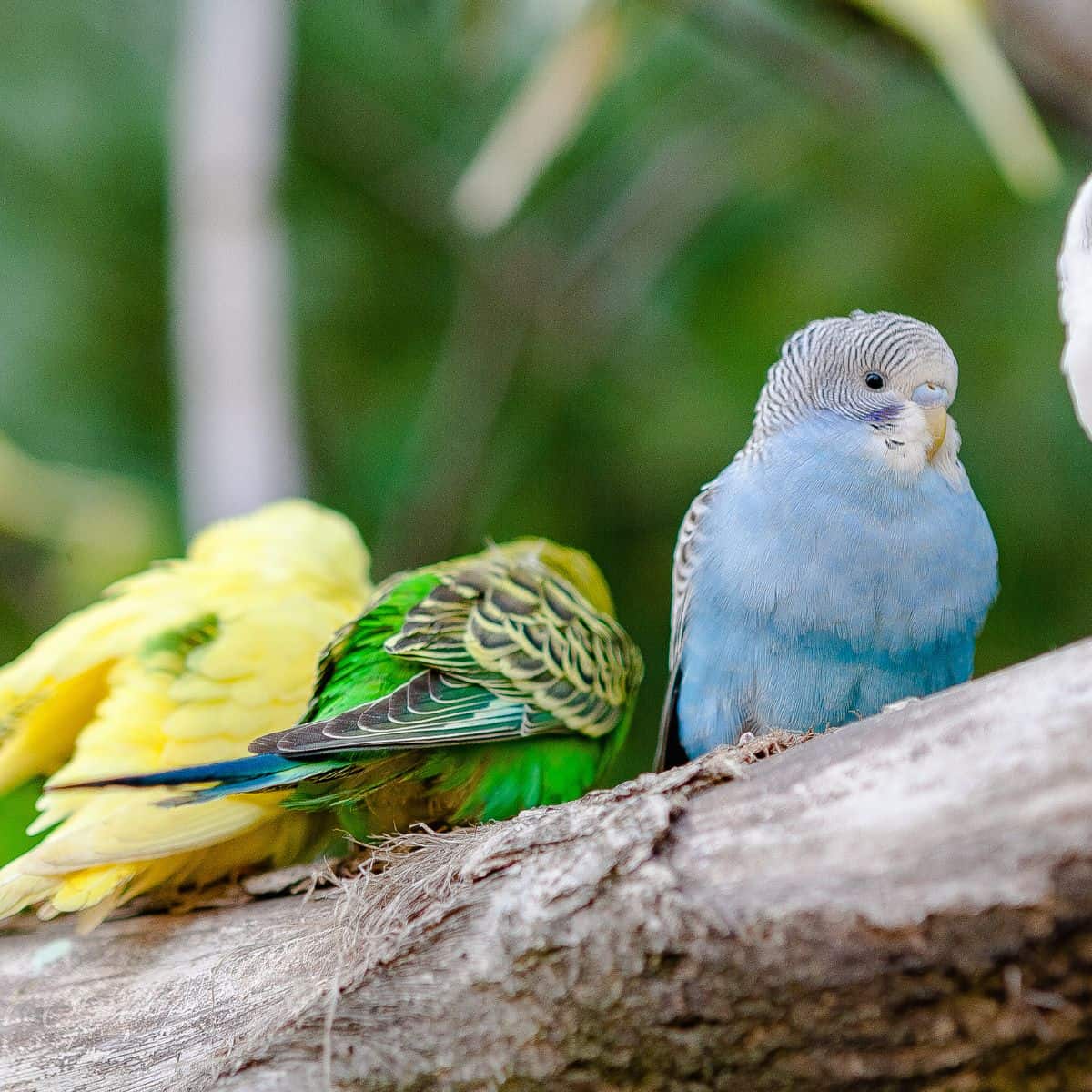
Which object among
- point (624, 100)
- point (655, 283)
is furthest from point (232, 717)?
point (624, 100)

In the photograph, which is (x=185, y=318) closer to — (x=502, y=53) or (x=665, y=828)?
(x=502, y=53)

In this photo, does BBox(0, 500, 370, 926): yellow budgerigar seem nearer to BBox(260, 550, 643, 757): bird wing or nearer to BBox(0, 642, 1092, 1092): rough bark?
BBox(260, 550, 643, 757): bird wing

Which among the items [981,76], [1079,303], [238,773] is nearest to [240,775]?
[238,773]

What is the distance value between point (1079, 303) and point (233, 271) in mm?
2962

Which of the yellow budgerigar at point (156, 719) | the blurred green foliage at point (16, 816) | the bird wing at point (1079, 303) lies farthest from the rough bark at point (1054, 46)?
the blurred green foliage at point (16, 816)

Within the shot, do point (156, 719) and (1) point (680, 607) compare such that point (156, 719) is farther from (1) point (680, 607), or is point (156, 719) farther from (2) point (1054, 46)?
(2) point (1054, 46)

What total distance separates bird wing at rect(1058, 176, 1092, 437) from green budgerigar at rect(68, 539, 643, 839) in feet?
3.03

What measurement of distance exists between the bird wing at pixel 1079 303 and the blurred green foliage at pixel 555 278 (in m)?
2.56

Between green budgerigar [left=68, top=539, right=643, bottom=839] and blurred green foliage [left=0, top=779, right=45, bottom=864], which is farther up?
green budgerigar [left=68, top=539, right=643, bottom=839]

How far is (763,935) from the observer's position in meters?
1.31

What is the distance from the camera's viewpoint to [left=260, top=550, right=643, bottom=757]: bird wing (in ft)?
6.03

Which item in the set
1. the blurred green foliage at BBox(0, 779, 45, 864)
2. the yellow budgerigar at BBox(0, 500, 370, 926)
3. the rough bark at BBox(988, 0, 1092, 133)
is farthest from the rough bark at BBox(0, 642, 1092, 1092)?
the rough bark at BBox(988, 0, 1092, 133)

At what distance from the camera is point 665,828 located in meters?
1.42

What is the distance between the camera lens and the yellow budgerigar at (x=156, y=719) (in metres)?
1.88
